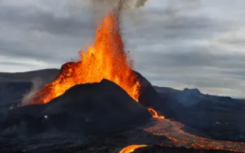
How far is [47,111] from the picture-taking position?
63.8m

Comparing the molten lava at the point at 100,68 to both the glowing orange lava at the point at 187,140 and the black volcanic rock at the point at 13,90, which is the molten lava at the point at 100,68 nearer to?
the glowing orange lava at the point at 187,140

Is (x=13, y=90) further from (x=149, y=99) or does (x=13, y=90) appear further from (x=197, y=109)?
(x=197, y=109)

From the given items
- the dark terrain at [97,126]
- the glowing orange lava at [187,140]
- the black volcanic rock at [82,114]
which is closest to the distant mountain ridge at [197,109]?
the dark terrain at [97,126]

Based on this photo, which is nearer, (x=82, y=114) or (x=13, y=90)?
(x=82, y=114)

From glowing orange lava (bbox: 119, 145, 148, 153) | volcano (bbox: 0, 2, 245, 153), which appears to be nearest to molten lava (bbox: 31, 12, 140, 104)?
volcano (bbox: 0, 2, 245, 153)

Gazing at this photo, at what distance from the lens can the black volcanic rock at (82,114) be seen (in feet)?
194

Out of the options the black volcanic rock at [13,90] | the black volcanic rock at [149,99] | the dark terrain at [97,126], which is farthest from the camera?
the black volcanic rock at [13,90]

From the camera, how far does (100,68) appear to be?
77312 mm

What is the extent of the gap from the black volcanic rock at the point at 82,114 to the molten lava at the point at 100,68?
748 centimetres

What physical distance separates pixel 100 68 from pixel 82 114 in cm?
1628

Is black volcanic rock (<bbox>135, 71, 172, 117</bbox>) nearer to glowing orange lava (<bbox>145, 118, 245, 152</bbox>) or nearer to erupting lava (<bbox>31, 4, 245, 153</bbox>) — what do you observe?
erupting lava (<bbox>31, 4, 245, 153</bbox>)

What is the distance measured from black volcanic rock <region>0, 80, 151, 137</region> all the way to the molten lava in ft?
24.5

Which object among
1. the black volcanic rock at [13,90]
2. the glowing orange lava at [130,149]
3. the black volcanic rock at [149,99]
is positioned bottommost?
the glowing orange lava at [130,149]

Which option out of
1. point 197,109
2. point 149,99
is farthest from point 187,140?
point 197,109
